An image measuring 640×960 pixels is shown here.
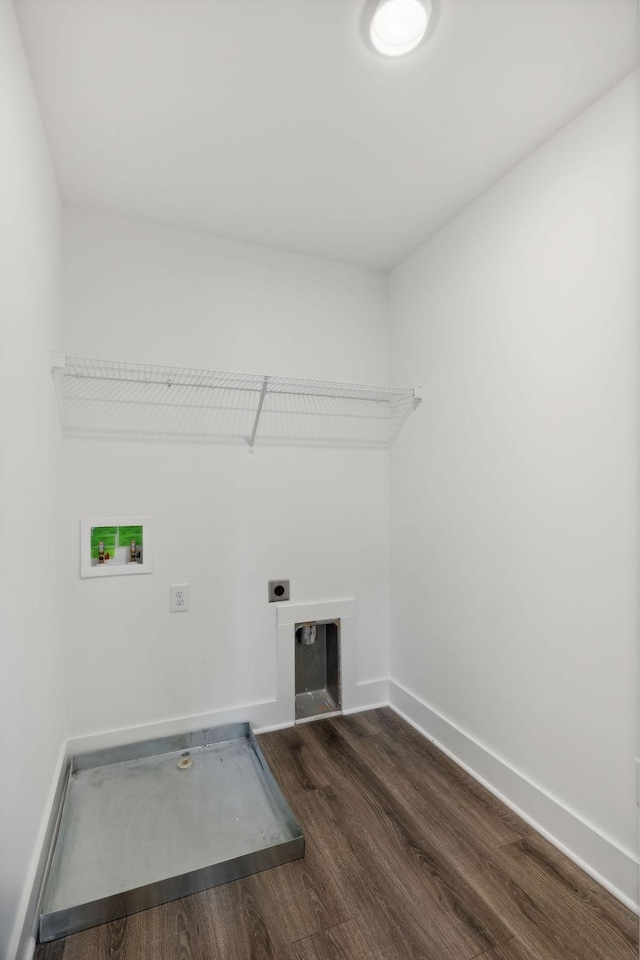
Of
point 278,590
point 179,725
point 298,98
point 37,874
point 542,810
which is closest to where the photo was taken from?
point 37,874

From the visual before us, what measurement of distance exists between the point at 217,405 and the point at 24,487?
1.08 meters

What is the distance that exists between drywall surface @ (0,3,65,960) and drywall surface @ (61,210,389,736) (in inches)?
12.1

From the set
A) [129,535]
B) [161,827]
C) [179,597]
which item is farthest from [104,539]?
[161,827]

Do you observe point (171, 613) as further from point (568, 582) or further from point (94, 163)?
Answer: point (94, 163)

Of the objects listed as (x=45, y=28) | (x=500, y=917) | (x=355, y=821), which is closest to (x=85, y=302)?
(x=45, y=28)

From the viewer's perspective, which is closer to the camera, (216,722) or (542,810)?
(542,810)

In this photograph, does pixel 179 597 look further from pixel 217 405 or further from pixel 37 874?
pixel 37 874

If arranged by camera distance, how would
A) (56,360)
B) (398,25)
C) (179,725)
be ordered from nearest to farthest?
(398,25)
(56,360)
(179,725)

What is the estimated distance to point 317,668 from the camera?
8.44 ft

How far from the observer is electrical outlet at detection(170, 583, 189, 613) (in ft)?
7.10

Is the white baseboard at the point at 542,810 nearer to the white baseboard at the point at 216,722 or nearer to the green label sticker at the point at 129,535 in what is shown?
the white baseboard at the point at 216,722

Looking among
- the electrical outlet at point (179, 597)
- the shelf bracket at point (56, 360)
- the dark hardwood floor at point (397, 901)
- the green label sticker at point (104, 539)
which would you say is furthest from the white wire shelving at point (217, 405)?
the dark hardwood floor at point (397, 901)

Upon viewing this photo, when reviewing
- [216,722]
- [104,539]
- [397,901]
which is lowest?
[397,901]

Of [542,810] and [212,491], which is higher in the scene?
[212,491]
